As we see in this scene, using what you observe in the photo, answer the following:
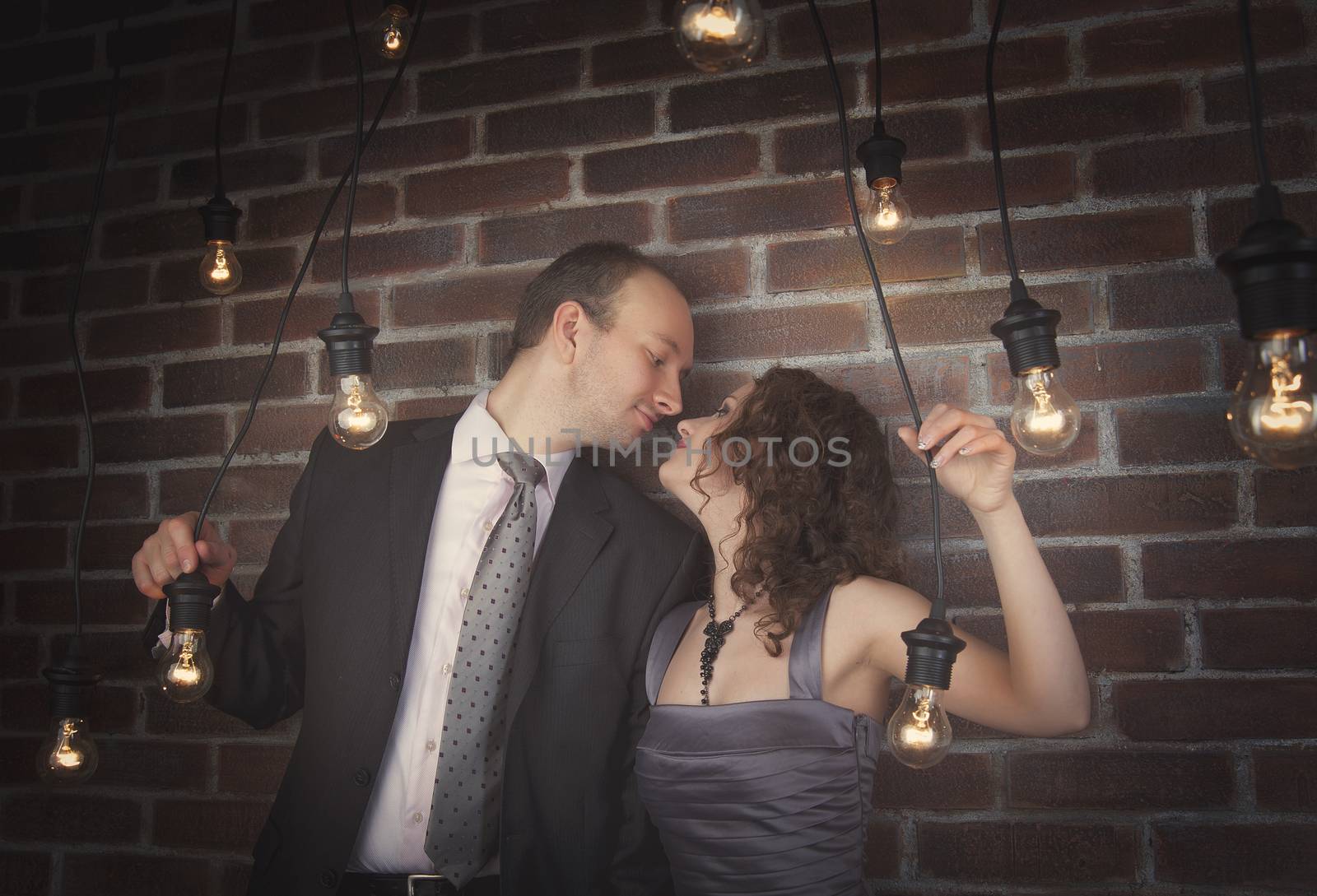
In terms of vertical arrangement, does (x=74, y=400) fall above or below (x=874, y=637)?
above

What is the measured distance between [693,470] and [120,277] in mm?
1274

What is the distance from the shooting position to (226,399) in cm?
177

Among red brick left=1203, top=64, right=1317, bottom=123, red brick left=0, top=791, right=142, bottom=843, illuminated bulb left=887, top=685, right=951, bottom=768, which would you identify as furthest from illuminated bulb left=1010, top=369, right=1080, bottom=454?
red brick left=0, top=791, right=142, bottom=843

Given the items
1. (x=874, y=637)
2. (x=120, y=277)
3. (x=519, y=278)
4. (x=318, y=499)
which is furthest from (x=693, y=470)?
(x=120, y=277)

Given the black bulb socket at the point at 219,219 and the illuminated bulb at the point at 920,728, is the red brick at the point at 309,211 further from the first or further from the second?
the illuminated bulb at the point at 920,728

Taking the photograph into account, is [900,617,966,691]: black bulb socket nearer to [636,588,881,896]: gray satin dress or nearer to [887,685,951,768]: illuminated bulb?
[887,685,951,768]: illuminated bulb

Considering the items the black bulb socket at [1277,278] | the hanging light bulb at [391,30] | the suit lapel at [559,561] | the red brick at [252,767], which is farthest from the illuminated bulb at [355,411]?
the black bulb socket at [1277,278]

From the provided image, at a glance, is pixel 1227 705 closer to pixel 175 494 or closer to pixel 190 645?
pixel 190 645

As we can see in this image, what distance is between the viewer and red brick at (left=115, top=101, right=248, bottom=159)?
1.83 metres

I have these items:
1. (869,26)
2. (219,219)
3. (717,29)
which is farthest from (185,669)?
(869,26)

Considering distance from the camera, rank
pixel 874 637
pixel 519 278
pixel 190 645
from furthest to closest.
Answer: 1. pixel 519 278
2. pixel 874 637
3. pixel 190 645

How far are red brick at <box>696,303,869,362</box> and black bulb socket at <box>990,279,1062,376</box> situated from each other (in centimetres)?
55

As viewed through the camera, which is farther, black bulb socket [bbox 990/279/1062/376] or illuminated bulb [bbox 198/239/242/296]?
illuminated bulb [bbox 198/239/242/296]

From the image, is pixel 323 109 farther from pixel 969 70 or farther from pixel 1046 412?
pixel 1046 412
